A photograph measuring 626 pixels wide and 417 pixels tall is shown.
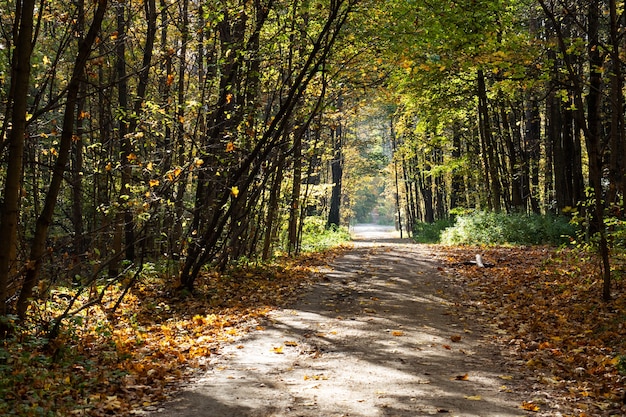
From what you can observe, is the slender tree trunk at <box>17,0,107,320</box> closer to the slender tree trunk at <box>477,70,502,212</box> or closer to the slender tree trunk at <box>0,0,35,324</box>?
the slender tree trunk at <box>0,0,35,324</box>

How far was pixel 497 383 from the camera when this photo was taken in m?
6.16

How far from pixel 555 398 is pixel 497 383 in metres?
0.63

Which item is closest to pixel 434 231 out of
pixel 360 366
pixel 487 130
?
pixel 487 130

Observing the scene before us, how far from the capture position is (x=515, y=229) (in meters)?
20.8

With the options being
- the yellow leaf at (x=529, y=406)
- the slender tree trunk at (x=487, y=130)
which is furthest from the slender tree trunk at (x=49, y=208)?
the slender tree trunk at (x=487, y=130)

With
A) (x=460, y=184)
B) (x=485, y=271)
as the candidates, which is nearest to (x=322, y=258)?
(x=485, y=271)

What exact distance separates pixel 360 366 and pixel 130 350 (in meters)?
3.07

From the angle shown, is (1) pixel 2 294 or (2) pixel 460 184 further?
(2) pixel 460 184

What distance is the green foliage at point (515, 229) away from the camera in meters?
19.7

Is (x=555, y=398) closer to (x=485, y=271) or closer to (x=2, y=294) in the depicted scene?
(x=2, y=294)

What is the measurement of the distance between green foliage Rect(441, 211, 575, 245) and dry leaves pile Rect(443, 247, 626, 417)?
4964 mm

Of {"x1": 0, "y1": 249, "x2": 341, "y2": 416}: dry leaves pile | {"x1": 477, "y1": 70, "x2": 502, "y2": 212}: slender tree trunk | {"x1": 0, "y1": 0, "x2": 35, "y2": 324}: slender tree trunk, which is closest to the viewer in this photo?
{"x1": 0, "y1": 249, "x2": 341, "y2": 416}: dry leaves pile

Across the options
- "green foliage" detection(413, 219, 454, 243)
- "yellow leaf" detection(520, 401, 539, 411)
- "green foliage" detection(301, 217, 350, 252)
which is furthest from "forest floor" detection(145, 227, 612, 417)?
"green foliage" detection(413, 219, 454, 243)

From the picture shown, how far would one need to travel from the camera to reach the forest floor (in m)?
5.38
